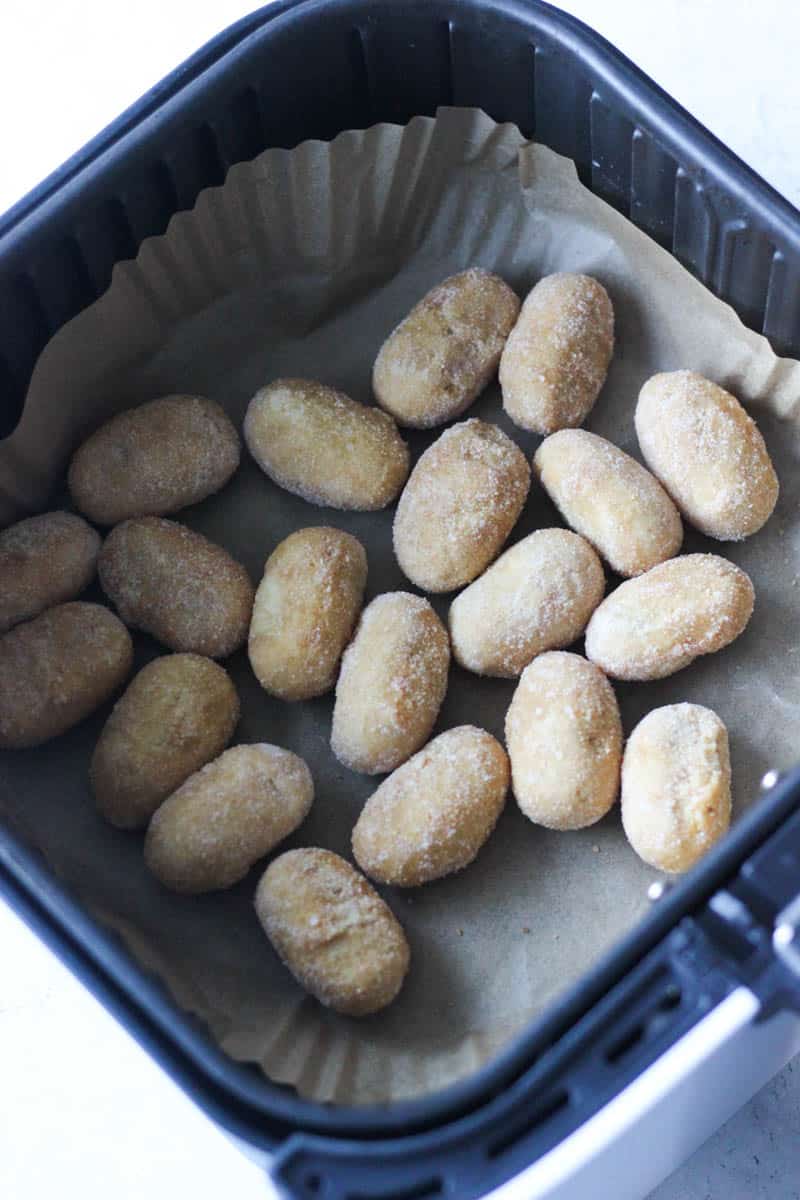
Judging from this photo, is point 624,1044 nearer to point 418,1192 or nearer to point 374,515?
point 418,1192

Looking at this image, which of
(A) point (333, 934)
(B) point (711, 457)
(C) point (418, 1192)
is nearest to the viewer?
(C) point (418, 1192)

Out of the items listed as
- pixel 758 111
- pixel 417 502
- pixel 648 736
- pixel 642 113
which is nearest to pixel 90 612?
pixel 417 502

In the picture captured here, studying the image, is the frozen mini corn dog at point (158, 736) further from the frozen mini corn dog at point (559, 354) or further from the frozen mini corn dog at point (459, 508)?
the frozen mini corn dog at point (559, 354)

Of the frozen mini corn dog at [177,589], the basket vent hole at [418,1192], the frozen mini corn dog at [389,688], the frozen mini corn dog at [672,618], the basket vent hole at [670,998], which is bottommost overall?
the frozen mini corn dog at [177,589]

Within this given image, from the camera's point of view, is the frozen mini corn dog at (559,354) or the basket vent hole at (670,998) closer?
the basket vent hole at (670,998)

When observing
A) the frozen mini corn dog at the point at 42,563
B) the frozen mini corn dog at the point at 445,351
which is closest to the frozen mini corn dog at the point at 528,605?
the frozen mini corn dog at the point at 445,351

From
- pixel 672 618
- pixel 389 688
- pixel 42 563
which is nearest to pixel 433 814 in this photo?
pixel 389 688
